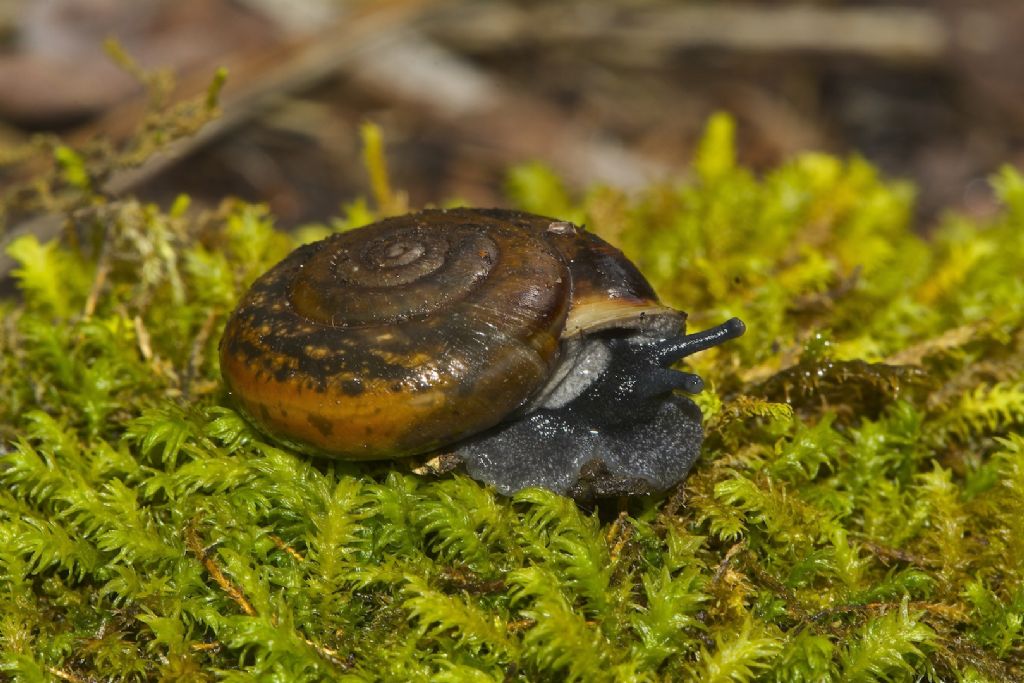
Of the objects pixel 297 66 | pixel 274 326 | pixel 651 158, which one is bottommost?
pixel 651 158

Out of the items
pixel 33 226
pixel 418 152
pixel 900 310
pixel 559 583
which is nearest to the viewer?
pixel 559 583

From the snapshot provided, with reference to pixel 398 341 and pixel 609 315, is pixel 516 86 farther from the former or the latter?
pixel 398 341

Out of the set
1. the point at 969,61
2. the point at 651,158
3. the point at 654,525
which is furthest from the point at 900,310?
the point at 969,61

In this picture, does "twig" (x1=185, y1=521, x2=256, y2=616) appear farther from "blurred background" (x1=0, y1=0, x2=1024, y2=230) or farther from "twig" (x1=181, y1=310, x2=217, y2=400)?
"blurred background" (x1=0, y1=0, x2=1024, y2=230)

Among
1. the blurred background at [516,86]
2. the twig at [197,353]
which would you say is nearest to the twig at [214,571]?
the twig at [197,353]

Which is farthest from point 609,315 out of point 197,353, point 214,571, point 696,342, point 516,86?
point 516,86

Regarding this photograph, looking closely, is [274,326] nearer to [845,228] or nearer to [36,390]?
[36,390]

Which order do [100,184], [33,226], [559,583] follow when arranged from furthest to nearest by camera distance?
[33,226] → [100,184] → [559,583]
